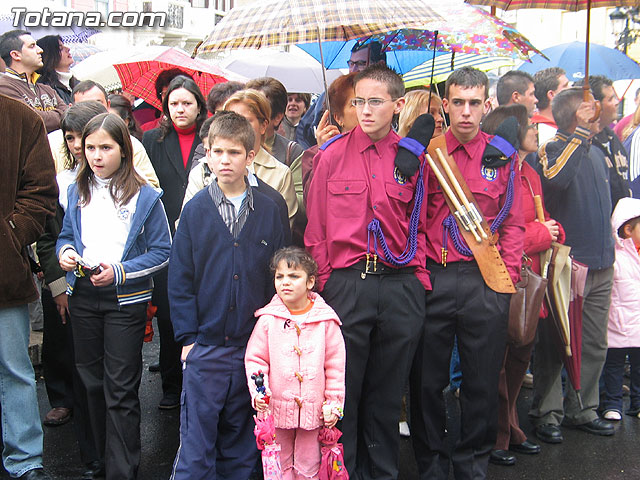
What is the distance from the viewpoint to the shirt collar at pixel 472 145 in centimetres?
403

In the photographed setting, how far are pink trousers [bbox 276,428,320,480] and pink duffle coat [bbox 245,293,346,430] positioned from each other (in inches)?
4.3

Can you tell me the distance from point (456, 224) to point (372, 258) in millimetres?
568

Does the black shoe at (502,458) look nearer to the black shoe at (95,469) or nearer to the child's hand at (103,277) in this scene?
the black shoe at (95,469)

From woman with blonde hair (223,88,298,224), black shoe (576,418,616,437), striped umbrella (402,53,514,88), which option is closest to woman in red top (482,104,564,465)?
black shoe (576,418,616,437)

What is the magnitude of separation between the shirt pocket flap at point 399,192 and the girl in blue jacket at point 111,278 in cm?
132

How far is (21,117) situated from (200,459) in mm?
2057

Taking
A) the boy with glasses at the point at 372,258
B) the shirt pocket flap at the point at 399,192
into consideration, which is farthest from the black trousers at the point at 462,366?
the shirt pocket flap at the point at 399,192

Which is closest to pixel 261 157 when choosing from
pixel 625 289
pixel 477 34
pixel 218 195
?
pixel 218 195

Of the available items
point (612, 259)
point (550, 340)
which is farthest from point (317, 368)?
point (612, 259)

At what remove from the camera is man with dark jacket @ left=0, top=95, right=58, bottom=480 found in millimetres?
3793

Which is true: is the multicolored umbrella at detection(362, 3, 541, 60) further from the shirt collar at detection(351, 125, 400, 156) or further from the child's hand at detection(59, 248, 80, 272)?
the child's hand at detection(59, 248, 80, 272)

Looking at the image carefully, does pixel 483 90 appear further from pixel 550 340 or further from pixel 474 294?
pixel 550 340

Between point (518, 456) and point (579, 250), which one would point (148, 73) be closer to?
point (579, 250)

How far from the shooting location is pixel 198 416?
3604 mm
